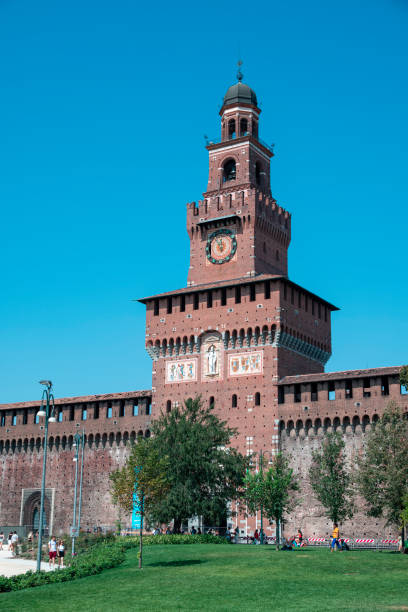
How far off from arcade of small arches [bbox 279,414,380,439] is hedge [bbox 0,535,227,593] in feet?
31.6

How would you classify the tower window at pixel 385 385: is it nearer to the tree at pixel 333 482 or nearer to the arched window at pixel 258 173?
the tree at pixel 333 482

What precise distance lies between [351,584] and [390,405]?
778 inches

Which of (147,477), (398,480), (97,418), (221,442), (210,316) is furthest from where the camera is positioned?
(97,418)

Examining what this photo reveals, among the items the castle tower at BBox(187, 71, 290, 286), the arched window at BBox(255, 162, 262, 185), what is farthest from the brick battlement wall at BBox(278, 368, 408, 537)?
the arched window at BBox(255, 162, 262, 185)

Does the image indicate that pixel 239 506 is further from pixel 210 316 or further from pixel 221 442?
pixel 210 316

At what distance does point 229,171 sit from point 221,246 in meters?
7.45

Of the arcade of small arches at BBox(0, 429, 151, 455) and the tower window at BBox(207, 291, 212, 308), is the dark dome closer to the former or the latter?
the tower window at BBox(207, 291, 212, 308)

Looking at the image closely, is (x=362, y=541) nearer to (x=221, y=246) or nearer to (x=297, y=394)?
(x=297, y=394)

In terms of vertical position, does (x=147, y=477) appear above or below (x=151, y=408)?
below

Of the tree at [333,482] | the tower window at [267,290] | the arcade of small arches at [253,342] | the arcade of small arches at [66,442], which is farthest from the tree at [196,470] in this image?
the tower window at [267,290]

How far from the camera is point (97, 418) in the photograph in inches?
2515

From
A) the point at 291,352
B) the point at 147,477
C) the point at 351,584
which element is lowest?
the point at 351,584

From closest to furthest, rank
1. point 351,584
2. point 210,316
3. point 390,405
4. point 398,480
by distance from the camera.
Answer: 1. point 351,584
2. point 398,480
3. point 390,405
4. point 210,316

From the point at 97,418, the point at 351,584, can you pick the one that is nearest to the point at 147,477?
the point at 351,584
